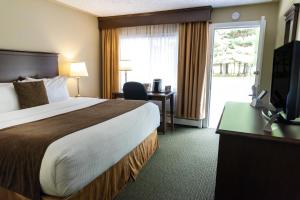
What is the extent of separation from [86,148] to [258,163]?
3.94 feet

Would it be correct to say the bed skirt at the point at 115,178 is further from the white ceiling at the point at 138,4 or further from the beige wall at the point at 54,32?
the white ceiling at the point at 138,4

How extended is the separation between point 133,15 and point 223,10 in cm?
182

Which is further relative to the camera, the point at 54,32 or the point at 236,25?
the point at 236,25

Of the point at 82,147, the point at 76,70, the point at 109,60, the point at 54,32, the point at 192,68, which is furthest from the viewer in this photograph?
the point at 109,60

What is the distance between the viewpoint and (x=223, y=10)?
3.92 metres

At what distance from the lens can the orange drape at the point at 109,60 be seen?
4725mm

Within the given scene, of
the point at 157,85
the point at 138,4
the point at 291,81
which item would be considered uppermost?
the point at 138,4

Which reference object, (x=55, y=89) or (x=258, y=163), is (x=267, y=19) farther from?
(x=55, y=89)

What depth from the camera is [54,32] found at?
365 cm

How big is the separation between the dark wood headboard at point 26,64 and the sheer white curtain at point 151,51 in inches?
61.0

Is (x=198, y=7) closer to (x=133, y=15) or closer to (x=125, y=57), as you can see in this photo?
(x=133, y=15)

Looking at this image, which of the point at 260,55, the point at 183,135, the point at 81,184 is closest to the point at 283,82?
the point at 81,184

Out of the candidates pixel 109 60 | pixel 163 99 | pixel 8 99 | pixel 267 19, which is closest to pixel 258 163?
pixel 163 99

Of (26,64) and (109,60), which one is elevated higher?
(109,60)
